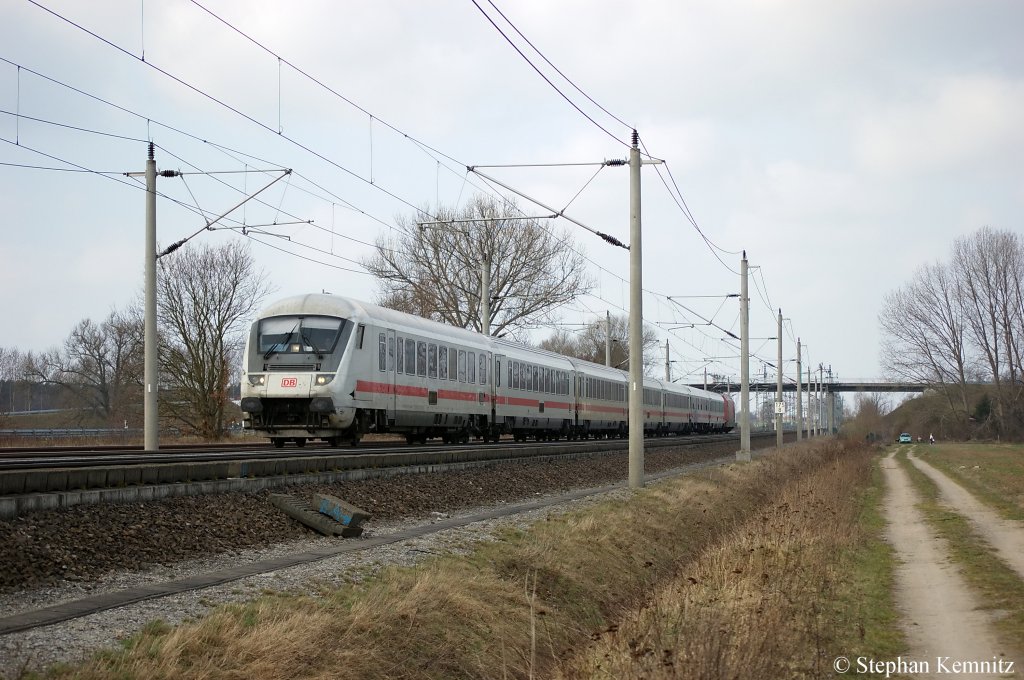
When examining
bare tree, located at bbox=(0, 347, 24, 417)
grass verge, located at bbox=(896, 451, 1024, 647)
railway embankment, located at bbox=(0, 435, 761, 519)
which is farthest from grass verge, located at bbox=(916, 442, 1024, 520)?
bare tree, located at bbox=(0, 347, 24, 417)

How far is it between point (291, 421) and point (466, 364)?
29.5ft

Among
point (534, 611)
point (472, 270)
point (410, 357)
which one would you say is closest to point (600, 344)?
point (472, 270)

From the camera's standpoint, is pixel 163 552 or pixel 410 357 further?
pixel 410 357

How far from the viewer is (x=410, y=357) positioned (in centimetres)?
2616

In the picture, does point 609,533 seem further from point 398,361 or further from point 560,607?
point 398,361

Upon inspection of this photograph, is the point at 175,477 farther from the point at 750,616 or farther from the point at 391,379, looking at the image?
the point at 391,379

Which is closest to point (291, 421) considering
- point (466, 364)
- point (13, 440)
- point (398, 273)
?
point (466, 364)

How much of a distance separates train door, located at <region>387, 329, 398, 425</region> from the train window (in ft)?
2.93

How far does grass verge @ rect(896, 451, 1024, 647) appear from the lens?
423 inches

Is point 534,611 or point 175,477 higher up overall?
point 175,477

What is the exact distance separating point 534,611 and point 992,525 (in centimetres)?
1520

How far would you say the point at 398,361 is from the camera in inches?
1000

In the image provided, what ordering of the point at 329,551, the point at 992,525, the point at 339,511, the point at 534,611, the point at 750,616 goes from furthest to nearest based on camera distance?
the point at 992,525 < the point at 339,511 < the point at 329,551 < the point at 534,611 < the point at 750,616

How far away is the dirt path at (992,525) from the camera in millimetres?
16391
